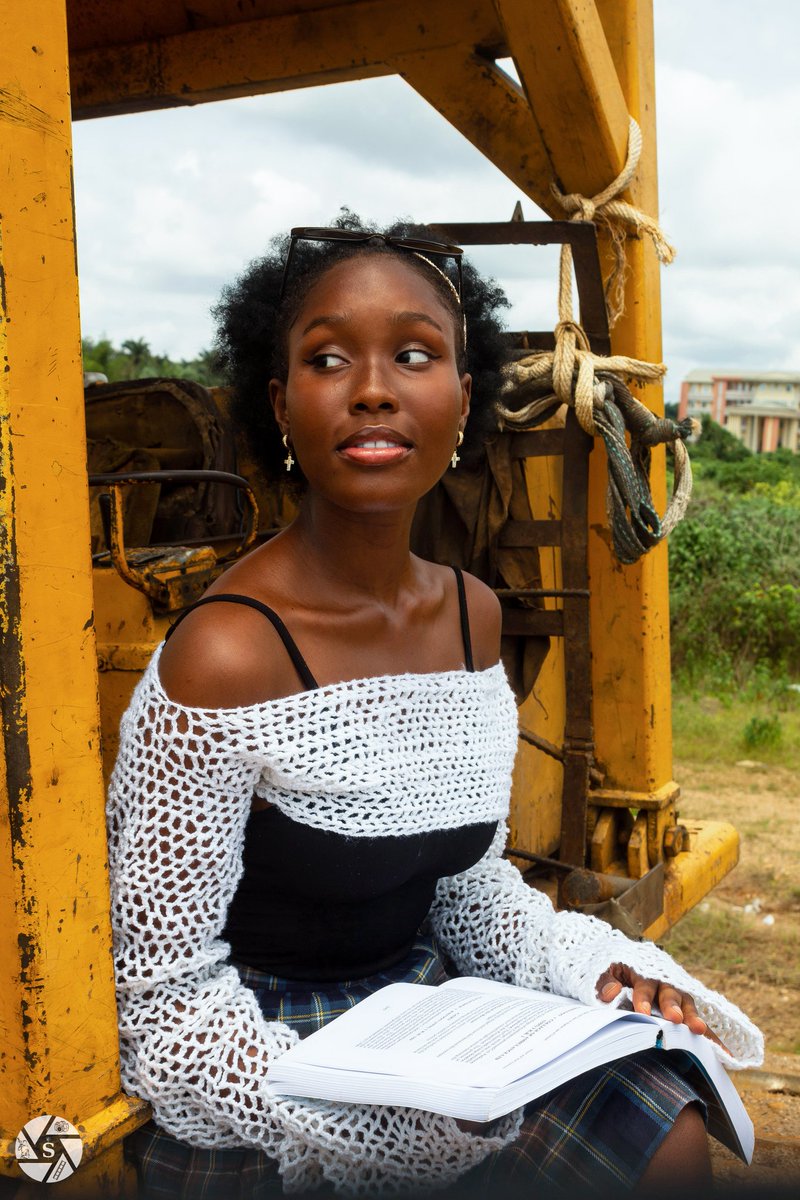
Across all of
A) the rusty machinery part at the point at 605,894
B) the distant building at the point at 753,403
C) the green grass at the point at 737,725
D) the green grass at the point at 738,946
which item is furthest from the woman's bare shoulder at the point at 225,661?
the distant building at the point at 753,403

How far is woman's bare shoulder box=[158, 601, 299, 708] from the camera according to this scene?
1.51 m

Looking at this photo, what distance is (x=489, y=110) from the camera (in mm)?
3402

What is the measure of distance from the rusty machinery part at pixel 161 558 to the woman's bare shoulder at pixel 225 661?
1.24ft

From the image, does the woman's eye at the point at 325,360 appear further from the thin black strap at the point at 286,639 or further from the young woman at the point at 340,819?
the thin black strap at the point at 286,639

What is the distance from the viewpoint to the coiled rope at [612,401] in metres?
2.73

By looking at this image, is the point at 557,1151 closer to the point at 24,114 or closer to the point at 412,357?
the point at 412,357

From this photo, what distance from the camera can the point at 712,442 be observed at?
67.2 feet

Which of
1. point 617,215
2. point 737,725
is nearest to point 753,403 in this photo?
point 737,725

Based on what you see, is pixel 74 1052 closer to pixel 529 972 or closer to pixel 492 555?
pixel 529 972

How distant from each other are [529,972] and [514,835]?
1163 mm

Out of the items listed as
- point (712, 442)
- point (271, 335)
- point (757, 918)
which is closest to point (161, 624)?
point (271, 335)

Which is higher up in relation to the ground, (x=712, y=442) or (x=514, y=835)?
(x=712, y=442)

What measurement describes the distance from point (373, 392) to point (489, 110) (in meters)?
2.10

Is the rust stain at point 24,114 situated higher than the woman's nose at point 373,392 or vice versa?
the rust stain at point 24,114
